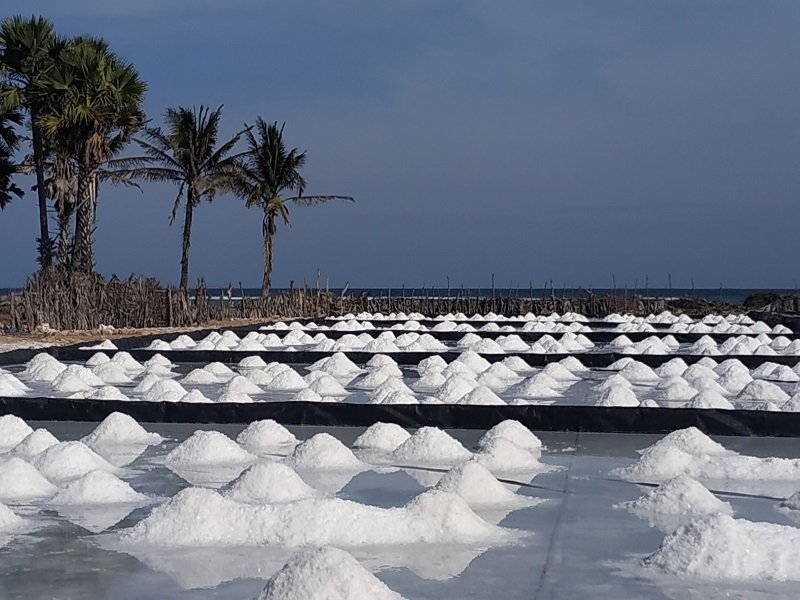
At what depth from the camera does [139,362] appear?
991 centimetres

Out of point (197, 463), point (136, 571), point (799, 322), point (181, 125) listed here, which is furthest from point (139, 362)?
point (181, 125)

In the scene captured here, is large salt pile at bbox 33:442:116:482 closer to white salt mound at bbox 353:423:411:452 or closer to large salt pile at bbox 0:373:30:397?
white salt mound at bbox 353:423:411:452

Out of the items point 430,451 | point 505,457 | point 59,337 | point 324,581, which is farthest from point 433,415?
point 59,337

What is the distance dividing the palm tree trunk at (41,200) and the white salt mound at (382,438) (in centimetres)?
1432

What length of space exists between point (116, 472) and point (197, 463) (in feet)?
1.15

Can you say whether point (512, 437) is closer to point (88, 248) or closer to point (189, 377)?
point (189, 377)

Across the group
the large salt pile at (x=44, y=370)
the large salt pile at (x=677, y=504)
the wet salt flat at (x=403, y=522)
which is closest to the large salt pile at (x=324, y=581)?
the wet salt flat at (x=403, y=522)

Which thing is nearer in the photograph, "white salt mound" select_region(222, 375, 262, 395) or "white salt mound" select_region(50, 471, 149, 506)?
"white salt mound" select_region(50, 471, 149, 506)

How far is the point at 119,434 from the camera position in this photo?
17.8 feet

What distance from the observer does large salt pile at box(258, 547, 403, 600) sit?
97.7 inches

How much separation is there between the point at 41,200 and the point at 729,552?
17112mm

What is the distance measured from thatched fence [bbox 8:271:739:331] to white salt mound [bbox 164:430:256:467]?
10036 mm

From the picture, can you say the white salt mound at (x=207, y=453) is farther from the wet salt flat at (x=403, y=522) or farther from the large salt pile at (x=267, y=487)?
the large salt pile at (x=267, y=487)

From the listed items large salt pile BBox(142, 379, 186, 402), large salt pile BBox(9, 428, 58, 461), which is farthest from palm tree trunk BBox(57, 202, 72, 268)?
large salt pile BBox(9, 428, 58, 461)
